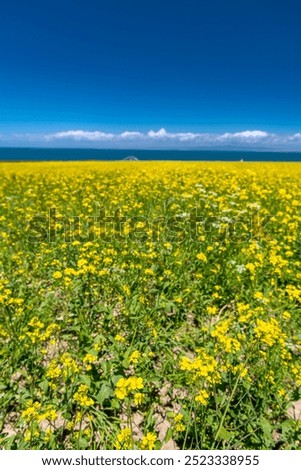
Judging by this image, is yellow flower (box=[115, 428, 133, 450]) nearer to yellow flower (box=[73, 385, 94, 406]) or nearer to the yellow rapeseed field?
the yellow rapeseed field

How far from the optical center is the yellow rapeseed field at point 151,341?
216cm

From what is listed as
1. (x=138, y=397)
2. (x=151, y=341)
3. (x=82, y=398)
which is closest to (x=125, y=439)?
(x=138, y=397)

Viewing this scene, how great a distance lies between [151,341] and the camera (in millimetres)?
3102

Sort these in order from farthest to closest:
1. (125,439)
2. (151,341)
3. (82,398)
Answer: (151,341), (82,398), (125,439)

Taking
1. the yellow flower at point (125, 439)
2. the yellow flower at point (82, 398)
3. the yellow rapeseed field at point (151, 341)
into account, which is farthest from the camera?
the yellow rapeseed field at point (151, 341)

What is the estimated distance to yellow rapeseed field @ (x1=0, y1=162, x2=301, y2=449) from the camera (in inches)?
85.0

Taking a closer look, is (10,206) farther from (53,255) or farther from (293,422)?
(293,422)

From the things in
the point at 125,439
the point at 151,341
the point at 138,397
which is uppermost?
the point at 138,397

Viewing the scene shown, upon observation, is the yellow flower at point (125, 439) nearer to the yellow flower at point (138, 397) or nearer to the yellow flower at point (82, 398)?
the yellow flower at point (138, 397)

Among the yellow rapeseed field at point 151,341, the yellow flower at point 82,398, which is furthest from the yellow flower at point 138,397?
the yellow flower at point 82,398

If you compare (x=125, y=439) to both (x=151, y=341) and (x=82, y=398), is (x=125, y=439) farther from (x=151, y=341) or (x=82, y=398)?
(x=151, y=341)

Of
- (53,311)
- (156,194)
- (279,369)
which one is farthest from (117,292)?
(156,194)

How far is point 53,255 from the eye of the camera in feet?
16.0
